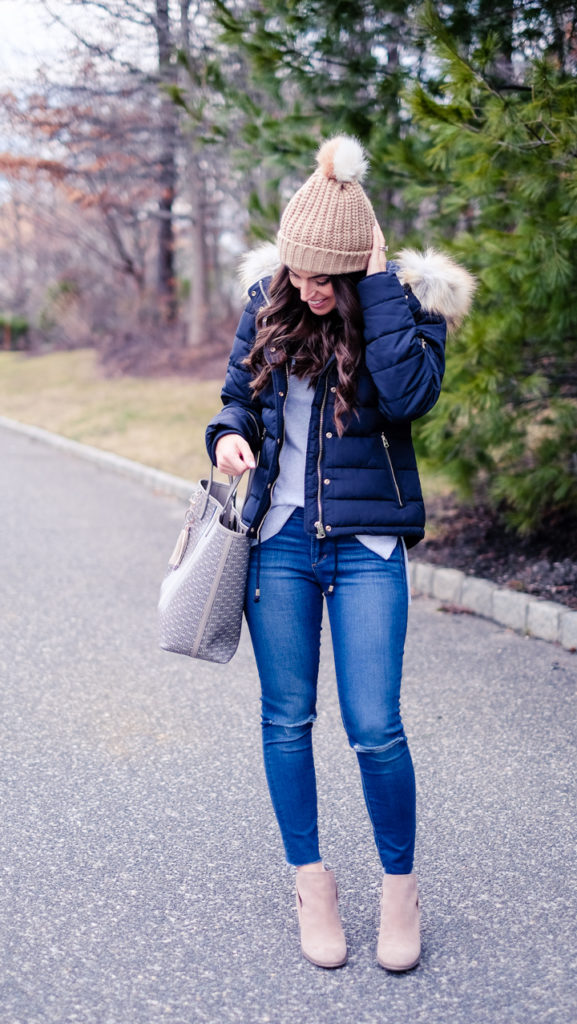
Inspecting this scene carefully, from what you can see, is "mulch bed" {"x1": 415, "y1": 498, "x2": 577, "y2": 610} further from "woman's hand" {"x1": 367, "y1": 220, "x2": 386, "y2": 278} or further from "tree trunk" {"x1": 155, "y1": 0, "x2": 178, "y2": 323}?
"tree trunk" {"x1": 155, "y1": 0, "x2": 178, "y2": 323}

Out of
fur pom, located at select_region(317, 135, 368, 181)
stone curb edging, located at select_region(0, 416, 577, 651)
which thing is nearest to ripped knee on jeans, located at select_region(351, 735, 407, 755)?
fur pom, located at select_region(317, 135, 368, 181)

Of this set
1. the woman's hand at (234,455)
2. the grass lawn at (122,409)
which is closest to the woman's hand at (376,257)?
the woman's hand at (234,455)

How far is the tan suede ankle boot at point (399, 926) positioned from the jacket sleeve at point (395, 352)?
1.20m

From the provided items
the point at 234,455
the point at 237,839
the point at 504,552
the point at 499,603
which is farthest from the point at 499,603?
the point at 234,455

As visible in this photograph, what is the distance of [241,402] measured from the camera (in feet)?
9.09

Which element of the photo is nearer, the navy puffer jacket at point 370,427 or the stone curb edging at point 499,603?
the navy puffer jacket at point 370,427

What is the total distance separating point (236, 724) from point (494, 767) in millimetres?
1092

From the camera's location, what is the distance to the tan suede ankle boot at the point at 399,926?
2.64 meters

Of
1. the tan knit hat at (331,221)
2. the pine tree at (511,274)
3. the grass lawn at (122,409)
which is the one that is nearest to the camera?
the tan knit hat at (331,221)

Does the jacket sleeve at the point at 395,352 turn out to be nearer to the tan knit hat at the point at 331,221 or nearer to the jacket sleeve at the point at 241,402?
the tan knit hat at the point at 331,221

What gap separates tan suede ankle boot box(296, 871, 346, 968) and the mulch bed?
10.4ft

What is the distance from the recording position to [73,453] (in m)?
13.1

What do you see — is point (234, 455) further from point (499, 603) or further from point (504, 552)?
point (504, 552)

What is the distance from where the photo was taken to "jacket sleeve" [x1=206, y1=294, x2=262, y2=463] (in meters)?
2.68
